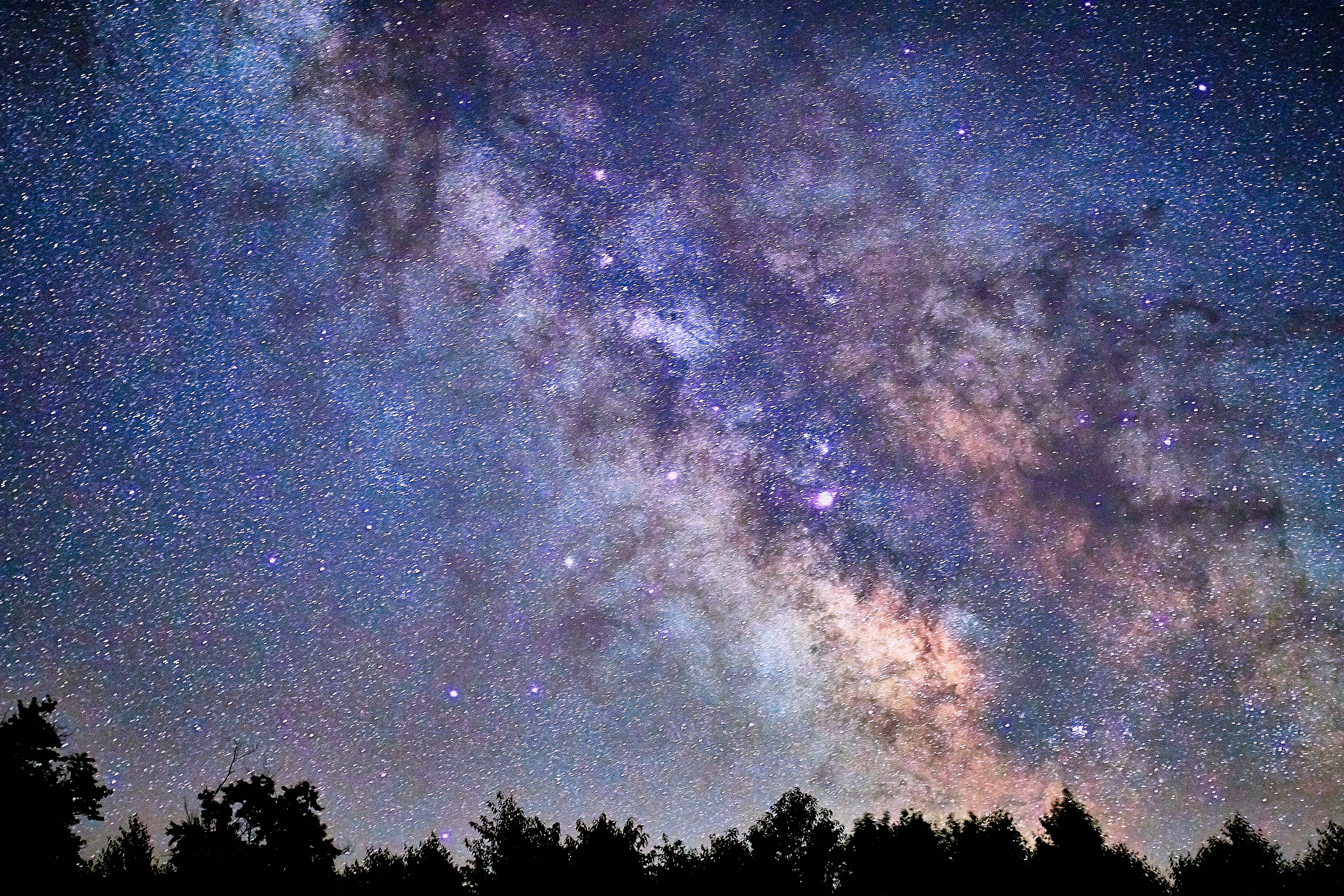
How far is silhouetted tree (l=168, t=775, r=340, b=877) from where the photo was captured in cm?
2945

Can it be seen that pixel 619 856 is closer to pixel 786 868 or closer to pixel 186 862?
pixel 786 868

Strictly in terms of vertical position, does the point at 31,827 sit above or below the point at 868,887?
above

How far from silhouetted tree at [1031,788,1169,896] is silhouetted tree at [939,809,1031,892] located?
817mm

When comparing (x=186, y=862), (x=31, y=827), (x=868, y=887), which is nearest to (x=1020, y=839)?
(x=868, y=887)

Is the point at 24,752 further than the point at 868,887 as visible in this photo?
No

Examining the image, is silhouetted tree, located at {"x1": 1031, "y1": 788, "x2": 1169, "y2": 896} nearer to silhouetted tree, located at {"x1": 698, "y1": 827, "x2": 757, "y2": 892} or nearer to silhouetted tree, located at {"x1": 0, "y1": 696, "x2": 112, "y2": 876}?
silhouetted tree, located at {"x1": 698, "y1": 827, "x2": 757, "y2": 892}

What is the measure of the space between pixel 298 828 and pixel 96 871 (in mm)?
10277

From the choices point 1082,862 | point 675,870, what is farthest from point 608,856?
point 1082,862

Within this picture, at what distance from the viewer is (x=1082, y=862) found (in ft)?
106

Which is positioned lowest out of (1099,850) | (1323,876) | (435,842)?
(1323,876)

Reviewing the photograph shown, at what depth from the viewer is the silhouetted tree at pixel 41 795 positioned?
2283 centimetres

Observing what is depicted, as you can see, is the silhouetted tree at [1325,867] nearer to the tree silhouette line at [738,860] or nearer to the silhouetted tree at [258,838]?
the tree silhouette line at [738,860]

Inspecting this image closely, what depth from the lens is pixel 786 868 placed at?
119ft

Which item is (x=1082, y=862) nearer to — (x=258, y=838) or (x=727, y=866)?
(x=727, y=866)
